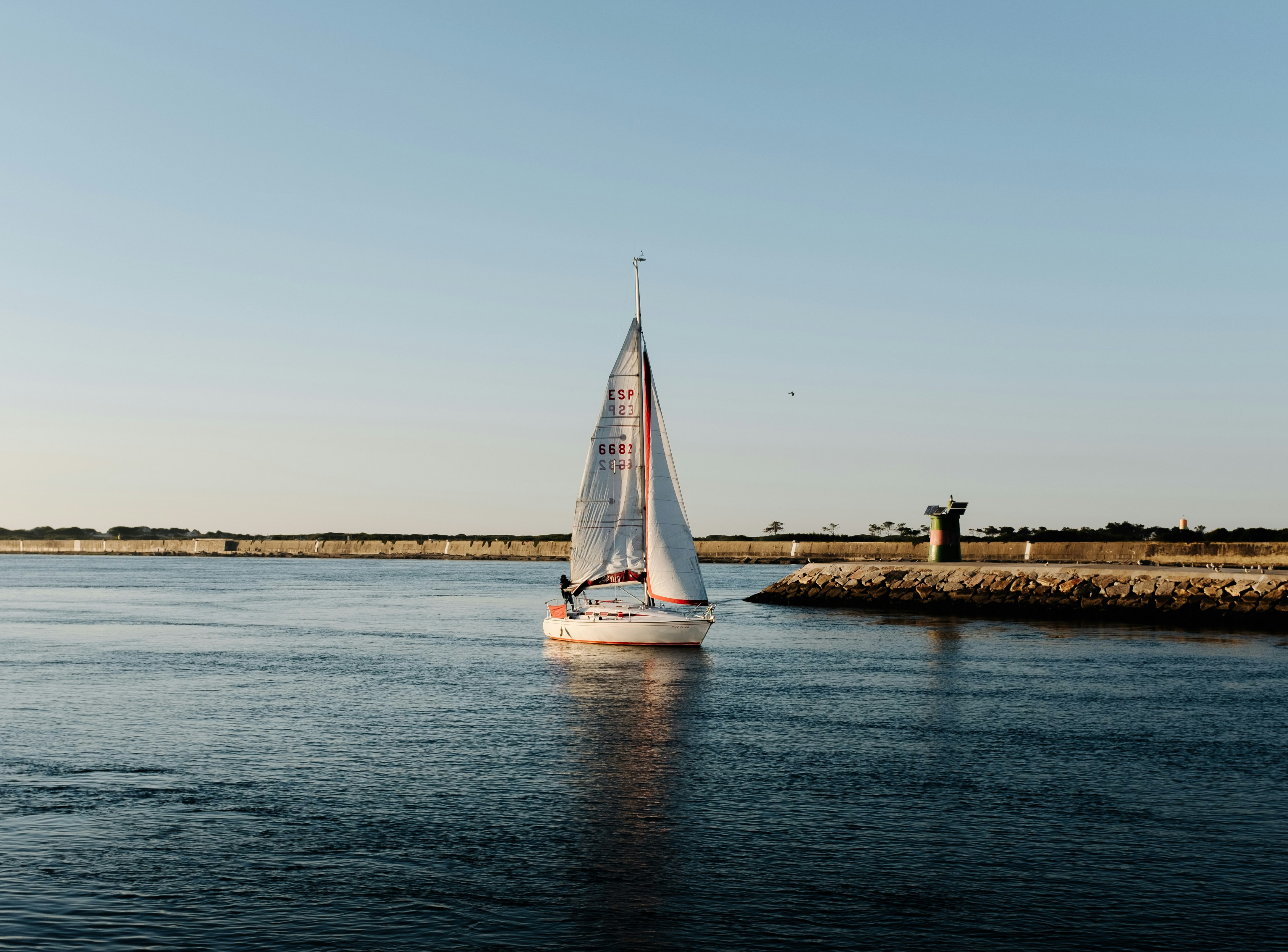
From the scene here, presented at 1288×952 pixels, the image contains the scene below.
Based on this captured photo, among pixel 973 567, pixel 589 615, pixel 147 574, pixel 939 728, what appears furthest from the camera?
pixel 147 574

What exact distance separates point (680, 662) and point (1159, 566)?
1862 inches

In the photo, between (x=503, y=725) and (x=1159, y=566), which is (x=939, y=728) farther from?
(x=1159, y=566)

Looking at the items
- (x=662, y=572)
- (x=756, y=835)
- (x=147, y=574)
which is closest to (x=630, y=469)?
(x=662, y=572)

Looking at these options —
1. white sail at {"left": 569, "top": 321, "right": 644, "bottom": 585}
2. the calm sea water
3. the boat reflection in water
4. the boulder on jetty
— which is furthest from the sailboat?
the boulder on jetty

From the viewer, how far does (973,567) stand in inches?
2569

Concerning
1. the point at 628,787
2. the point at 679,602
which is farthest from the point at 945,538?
the point at 628,787

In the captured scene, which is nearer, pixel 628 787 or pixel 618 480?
pixel 628 787

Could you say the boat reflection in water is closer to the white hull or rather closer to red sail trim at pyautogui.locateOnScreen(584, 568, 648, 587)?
the white hull

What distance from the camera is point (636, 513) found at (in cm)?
4034

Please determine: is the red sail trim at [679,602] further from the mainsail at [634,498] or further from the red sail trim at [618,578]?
the red sail trim at [618,578]

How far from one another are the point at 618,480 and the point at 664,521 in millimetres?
2236

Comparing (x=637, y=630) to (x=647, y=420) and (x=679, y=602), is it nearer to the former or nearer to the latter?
(x=679, y=602)

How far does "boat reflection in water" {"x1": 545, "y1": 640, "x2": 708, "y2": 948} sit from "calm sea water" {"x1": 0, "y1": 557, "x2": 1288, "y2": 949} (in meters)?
0.07

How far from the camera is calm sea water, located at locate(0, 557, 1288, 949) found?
11.9m
